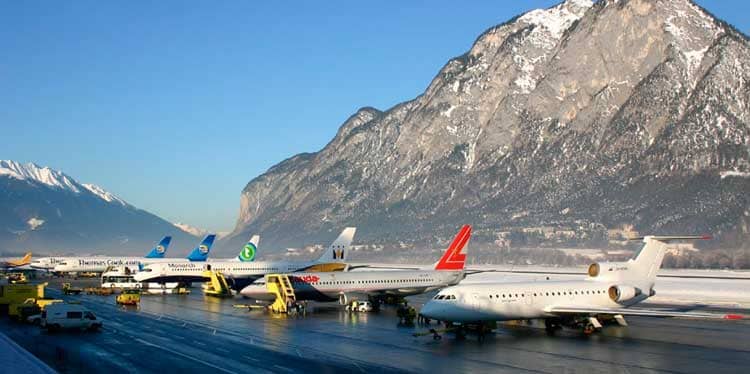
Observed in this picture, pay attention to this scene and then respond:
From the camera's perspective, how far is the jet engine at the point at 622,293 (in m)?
47.3

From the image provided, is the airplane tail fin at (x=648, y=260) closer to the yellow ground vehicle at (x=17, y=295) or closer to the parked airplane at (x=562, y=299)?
the parked airplane at (x=562, y=299)

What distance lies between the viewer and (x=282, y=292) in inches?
2383

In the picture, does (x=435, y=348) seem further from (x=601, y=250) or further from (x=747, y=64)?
(x=747, y=64)

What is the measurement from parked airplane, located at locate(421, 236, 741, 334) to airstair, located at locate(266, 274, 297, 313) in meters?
17.2

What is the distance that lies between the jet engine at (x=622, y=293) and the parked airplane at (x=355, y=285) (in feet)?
64.4

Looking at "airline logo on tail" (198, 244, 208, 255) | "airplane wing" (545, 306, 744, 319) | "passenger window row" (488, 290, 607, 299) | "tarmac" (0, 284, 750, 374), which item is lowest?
"tarmac" (0, 284, 750, 374)

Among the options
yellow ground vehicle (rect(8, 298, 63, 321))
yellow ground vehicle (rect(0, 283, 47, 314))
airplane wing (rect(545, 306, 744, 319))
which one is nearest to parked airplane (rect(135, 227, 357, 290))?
yellow ground vehicle (rect(0, 283, 47, 314))

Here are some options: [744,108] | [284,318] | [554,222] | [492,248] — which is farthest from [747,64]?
[284,318]

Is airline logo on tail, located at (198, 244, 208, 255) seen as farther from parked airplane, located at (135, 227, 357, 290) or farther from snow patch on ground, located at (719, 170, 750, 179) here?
snow patch on ground, located at (719, 170, 750, 179)

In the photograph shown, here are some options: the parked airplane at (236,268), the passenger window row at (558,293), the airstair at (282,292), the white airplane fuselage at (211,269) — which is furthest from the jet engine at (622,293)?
the white airplane fuselage at (211,269)

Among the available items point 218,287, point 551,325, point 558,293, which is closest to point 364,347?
point 551,325

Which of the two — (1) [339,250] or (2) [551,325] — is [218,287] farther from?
(2) [551,325]

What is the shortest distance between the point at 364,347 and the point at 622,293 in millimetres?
18091

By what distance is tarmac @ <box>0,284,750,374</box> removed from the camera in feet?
106
